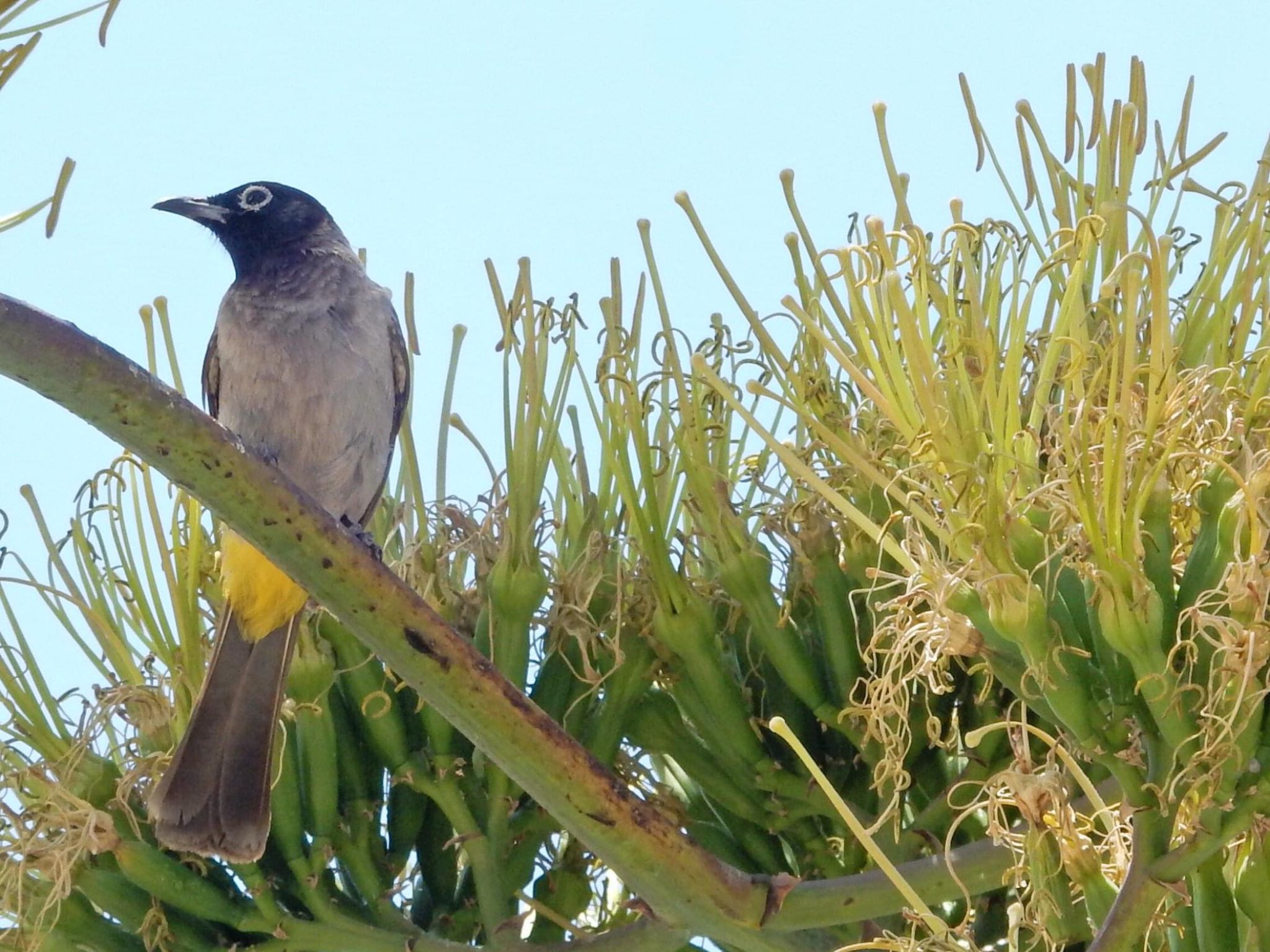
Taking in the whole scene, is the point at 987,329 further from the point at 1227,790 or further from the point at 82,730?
the point at 82,730

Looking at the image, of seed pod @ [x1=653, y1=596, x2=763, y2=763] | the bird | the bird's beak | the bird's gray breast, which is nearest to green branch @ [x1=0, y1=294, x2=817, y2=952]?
seed pod @ [x1=653, y1=596, x2=763, y2=763]

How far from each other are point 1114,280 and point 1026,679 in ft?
1.37

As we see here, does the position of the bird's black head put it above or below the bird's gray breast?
above

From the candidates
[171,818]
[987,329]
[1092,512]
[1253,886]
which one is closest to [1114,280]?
[987,329]

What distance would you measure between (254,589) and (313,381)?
59 cm

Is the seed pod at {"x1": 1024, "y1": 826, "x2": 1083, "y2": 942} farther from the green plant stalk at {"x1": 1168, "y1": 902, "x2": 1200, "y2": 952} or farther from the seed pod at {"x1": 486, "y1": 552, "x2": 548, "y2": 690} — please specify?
the seed pod at {"x1": 486, "y1": 552, "x2": 548, "y2": 690}

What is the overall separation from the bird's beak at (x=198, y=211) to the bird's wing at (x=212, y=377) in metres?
0.31

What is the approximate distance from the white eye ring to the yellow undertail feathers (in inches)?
43.7

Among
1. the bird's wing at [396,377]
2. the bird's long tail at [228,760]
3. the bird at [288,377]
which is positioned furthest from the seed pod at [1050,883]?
the bird's wing at [396,377]

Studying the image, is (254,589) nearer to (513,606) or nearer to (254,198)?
(513,606)

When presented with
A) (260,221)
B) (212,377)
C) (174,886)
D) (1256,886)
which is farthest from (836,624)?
(260,221)

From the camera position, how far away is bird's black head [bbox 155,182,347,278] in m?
3.35

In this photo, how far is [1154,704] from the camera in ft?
5.03

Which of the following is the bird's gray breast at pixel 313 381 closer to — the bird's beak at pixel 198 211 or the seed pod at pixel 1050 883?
the bird's beak at pixel 198 211
